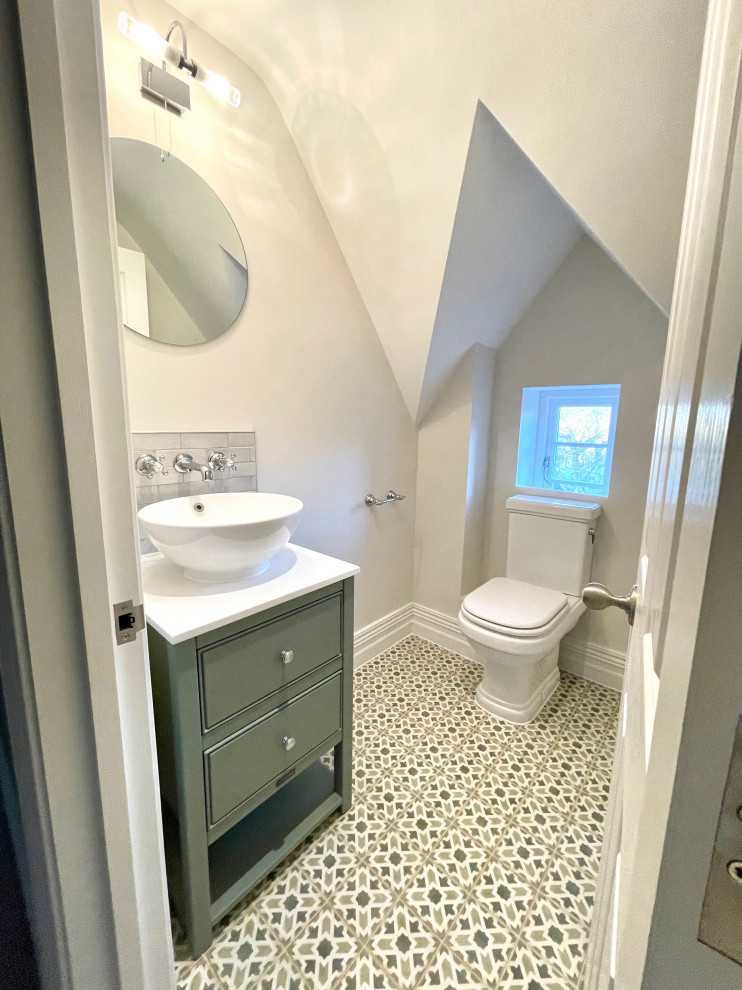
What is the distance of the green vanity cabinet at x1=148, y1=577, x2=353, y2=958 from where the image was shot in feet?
2.95

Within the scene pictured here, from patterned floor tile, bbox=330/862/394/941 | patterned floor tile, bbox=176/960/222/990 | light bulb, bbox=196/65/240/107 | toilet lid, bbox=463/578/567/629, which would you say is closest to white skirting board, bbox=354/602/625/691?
toilet lid, bbox=463/578/567/629

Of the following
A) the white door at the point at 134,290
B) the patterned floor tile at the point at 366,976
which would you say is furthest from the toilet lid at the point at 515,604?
the white door at the point at 134,290

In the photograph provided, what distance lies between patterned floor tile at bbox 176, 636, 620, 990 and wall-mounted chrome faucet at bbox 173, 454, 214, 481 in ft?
3.88

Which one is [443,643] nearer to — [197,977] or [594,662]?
[594,662]

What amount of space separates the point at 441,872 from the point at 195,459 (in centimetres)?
143

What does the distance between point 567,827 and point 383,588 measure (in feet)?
3.95

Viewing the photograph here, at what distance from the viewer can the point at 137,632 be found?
64 centimetres

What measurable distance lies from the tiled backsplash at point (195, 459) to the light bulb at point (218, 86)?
95 centimetres

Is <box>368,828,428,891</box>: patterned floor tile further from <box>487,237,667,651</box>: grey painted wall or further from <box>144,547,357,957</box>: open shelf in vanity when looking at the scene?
<box>487,237,667,651</box>: grey painted wall

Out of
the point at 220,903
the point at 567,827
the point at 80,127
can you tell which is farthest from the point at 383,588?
the point at 80,127

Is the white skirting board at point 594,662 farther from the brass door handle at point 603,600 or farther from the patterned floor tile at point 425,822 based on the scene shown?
the brass door handle at point 603,600

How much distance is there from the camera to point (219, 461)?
139 cm

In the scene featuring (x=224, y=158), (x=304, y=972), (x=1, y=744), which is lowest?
(x=304, y=972)

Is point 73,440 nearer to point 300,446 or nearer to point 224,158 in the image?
point 300,446
